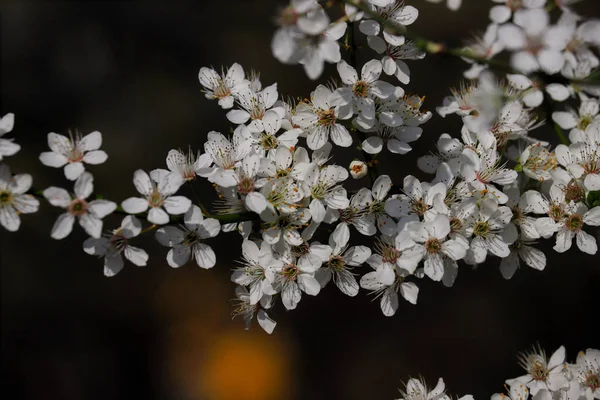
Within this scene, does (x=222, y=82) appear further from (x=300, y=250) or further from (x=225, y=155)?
(x=300, y=250)

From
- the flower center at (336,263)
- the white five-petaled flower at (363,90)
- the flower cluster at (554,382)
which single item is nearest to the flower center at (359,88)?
the white five-petaled flower at (363,90)

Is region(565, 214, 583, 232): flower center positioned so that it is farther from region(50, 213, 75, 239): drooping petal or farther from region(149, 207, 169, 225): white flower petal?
region(50, 213, 75, 239): drooping petal

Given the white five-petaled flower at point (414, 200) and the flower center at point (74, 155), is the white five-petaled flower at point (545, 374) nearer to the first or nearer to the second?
the white five-petaled flower at point (414, 200)

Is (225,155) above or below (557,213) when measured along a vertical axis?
above

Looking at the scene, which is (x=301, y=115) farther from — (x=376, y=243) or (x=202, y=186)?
(x=202, y=186)

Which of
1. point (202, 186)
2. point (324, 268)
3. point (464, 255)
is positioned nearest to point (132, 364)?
point (202, 186)

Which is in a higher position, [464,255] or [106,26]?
[464,255]

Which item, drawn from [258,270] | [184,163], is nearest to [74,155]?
[184,163]

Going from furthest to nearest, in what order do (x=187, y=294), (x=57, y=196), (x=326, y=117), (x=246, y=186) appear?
(x=187, y=294), (x=326, y=117), (x=246, y=186), (x=57, y=196)
